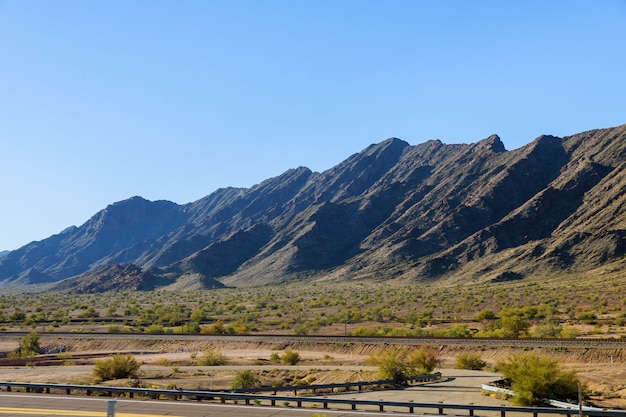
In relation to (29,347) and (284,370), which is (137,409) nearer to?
(284,370)

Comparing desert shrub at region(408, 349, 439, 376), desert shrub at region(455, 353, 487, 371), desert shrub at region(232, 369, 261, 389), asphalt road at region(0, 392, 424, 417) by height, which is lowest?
desert shrub at region(455, 353, 487, 371)

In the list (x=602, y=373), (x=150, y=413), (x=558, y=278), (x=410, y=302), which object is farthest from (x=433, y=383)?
(x=558, y=278)

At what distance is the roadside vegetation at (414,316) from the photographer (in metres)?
52.5

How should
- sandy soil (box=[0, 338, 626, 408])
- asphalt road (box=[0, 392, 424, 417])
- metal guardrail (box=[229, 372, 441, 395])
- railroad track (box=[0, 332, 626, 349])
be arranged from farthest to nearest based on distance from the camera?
1. railroad track (box=[0, 332, 626, 349])
2. sandy soil (box=[0, 338, 626, 408])
3. metal guardrail (box=[229, 372, 441, 395])
4. asphalt road (box=[0, 392, 424, 417])

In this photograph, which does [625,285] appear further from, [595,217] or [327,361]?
[327,361]

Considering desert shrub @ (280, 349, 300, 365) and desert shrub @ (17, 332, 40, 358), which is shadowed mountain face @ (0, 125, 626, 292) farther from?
desert shrub @ (17, 332, 40, 358)

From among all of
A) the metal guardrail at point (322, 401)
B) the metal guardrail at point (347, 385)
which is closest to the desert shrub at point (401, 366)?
the metal guardrail at point (347, 385)

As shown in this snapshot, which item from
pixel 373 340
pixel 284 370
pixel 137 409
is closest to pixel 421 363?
pixel 284 370

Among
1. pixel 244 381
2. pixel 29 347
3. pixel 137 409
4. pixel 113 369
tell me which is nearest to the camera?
pixel 137 409

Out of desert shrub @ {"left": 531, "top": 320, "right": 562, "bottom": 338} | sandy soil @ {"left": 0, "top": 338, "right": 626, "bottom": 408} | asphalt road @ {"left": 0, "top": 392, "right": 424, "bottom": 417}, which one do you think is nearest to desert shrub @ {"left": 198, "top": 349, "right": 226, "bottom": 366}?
sandy soil @ {"left": 0, "top": 338, "right": 626, "bottom": 408}

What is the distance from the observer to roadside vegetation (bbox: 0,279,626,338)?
5253 cm

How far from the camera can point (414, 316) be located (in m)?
64.4

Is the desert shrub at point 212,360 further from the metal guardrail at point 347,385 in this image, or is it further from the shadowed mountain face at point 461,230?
the shadowed mountain face at point 461,230

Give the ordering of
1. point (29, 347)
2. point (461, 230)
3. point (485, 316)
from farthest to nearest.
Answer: point (461, 230)
point (485, 316)
point (29, 347)
